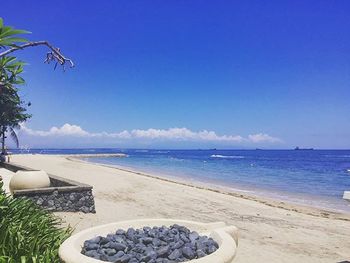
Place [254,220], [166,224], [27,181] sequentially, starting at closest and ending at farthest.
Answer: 1. [166,224]
2. [27,181]
3. [254,220]

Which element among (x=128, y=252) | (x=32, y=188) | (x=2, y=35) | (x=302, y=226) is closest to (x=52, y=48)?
(x=2, y=35)

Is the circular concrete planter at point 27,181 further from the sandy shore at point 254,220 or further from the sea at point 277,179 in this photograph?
the sea at point 277,179

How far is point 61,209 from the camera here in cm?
955

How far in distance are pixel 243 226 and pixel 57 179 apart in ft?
19.6

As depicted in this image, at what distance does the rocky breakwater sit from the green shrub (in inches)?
24.5

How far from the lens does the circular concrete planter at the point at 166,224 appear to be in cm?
380

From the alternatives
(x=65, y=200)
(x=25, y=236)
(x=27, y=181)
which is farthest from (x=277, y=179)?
(x=25, y=236)

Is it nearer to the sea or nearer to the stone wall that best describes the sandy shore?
the stone wall

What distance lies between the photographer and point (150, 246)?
14.2ft

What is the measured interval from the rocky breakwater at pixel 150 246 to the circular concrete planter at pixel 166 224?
13 centimetres

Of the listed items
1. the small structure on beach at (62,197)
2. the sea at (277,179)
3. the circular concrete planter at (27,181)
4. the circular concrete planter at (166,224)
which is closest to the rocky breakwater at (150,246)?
the circular concrete planter at (166,224)

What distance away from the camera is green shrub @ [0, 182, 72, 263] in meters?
4.31

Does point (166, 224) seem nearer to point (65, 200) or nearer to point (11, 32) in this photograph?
point (11, 32)

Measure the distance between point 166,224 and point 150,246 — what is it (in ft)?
3.21
